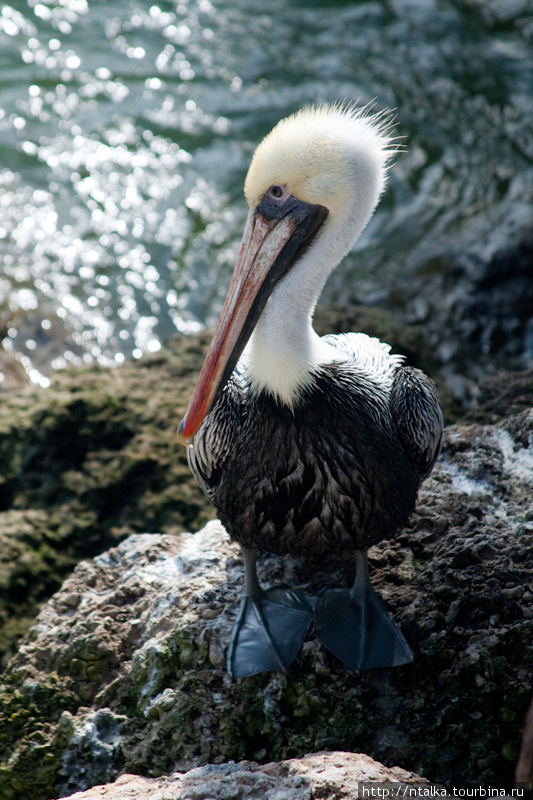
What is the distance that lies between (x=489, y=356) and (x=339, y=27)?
7.27 m

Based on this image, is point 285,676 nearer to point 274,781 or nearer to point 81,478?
point 274,781

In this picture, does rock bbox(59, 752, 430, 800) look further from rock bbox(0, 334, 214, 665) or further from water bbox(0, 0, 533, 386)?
water bbox(0, 0, 533, 386)

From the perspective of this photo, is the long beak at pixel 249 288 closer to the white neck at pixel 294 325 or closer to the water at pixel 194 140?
the white neck at pixel 294 325

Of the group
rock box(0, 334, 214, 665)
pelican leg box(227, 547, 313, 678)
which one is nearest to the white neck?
pelican leg box(227, 547, 313, 678)

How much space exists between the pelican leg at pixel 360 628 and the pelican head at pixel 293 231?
106 cm

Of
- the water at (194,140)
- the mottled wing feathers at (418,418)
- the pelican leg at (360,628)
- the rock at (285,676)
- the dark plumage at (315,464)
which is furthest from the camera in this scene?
the water at (194,140)

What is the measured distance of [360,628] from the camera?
3.28 m

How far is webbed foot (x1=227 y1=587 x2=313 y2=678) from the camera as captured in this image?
3279mm

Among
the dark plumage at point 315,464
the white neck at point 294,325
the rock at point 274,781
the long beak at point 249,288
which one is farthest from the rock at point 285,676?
the white neck at point 294,325

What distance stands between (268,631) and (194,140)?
318 inches

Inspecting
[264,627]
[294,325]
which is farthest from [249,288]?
[264,627]

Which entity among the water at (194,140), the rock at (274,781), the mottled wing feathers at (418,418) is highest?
the water at (194,140)

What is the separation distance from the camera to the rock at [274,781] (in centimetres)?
248

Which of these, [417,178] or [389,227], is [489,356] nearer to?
[389,227]
